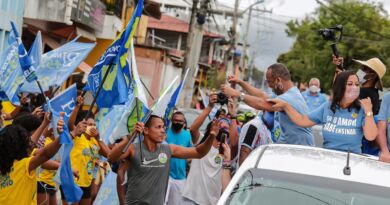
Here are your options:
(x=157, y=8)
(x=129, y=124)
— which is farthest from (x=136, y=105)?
(x=157, y=8)

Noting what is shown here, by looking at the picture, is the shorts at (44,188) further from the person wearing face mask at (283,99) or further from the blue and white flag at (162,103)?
the person wearing face mask at (283,99)

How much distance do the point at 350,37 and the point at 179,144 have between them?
32498 millimetres

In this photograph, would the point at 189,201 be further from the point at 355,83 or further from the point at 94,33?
the point at 94,33

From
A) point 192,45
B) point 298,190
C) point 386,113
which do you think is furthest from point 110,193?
point 192,45

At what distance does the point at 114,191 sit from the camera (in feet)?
28.9

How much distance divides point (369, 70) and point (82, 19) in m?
14.4

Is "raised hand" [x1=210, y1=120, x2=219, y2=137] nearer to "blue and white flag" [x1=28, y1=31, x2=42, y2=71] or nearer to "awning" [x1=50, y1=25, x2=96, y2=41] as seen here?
"blue and white flag" [x1=28, y1=31, x2=42, y2=71]

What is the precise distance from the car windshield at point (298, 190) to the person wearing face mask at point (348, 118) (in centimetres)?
187

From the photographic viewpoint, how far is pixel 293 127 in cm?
757

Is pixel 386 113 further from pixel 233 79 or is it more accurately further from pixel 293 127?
pixel 233 79

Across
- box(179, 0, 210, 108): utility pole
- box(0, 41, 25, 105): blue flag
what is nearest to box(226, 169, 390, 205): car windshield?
box(0, 41, 25, 105): blue flag

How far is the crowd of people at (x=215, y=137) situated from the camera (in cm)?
609

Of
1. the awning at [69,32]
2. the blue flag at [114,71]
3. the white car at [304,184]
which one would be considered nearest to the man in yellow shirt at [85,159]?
the blue flag at [114,71]

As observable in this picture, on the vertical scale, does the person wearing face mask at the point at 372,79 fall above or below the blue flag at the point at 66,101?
→ above
